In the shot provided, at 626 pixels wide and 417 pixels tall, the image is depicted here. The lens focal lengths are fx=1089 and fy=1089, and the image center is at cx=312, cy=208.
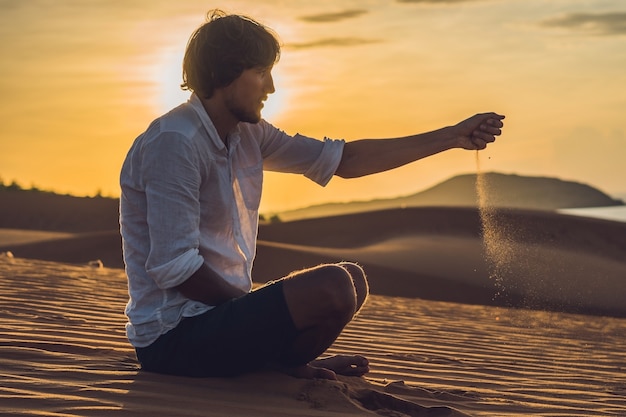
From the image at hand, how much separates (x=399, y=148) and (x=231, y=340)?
60.4 inches

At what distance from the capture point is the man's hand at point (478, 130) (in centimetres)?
509

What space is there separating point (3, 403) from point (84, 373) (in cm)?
68

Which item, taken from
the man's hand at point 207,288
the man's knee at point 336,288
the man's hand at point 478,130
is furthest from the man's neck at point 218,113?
the man's hand at point 478,130

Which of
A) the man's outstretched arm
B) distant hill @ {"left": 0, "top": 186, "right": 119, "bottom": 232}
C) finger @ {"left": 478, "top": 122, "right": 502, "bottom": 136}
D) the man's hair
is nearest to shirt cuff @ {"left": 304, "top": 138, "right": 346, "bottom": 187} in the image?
the man's outstretched arm

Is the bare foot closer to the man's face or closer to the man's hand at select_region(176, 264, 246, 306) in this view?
the man's hand at select_region(176, 264, 246, 306)

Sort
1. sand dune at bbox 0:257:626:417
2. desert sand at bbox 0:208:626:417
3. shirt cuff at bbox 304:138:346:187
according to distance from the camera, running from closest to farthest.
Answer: sand dune at bbox 0:257:626:417 < desert sand at bbox 0:208:626:417 < shirt cuff at bbox 304:138:346:187

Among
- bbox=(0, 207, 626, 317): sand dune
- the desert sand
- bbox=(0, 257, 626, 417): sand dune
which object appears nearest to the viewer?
bbox=(0, 257, 626, 417): sand dune

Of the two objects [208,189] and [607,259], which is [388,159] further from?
[607,259]

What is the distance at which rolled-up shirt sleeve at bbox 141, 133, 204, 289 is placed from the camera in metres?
4.09

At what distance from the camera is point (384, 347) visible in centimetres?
643

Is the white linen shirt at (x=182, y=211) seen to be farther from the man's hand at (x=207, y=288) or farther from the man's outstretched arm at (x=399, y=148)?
the man's outstretched arm at (x=399, y=148)

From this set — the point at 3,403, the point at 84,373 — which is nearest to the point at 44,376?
A: the point at 84,373

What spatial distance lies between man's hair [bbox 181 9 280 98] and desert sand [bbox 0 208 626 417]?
3.95 ft

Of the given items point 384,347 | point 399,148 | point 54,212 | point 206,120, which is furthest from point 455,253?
point 206,120
